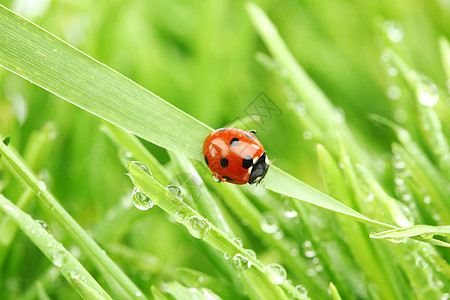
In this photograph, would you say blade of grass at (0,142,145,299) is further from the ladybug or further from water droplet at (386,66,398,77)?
water droplet at (386,66,398,77)

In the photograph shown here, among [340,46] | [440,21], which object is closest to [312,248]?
[340,46]

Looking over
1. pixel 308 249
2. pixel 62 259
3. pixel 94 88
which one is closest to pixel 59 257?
pixel 62 259

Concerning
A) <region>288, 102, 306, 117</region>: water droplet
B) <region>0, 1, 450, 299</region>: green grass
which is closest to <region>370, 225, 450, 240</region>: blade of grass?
<region>0, 1, 450, 299</region>: green grass

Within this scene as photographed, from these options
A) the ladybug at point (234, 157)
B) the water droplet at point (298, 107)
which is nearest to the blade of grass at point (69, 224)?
the ladybug at point (234, 157)

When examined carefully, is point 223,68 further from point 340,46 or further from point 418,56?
point 418,56

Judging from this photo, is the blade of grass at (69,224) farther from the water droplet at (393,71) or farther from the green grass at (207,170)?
the water droplet at (393,71)

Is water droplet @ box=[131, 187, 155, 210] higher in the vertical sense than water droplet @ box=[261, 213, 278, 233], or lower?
Answer: lower

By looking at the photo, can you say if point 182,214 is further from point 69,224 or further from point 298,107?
point 298,107
